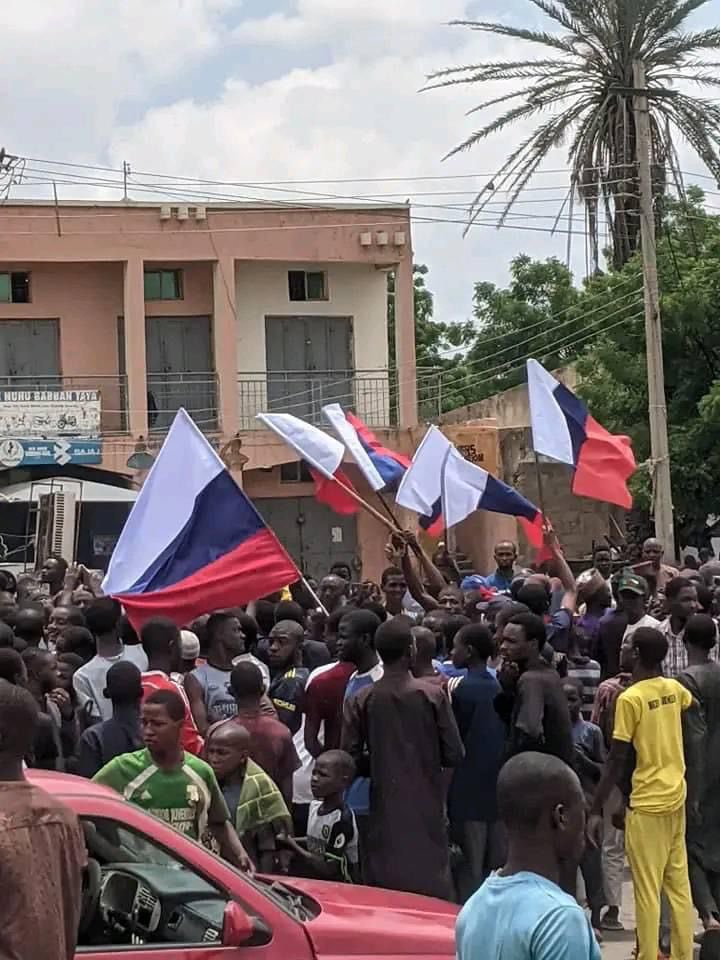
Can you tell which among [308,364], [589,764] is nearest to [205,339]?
[308,364]

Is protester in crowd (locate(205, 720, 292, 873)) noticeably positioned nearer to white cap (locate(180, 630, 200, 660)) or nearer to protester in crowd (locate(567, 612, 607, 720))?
white cap (locate(180, 630, 200, 660))

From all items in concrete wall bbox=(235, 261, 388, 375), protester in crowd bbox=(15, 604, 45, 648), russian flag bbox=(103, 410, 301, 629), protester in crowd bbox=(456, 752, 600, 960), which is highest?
concrete wall bbox=(235, 261, 388, 375)

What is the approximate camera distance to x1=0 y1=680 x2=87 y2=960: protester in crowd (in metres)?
3.00

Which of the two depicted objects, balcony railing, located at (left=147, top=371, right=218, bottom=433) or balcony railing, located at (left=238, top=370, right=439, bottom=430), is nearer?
balcony railing, located at (left=147, top=371, right=218, bottom=433)

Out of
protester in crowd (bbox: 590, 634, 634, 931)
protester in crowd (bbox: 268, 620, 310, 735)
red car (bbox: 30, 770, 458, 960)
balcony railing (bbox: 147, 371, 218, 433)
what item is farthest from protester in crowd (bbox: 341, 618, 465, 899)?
balcony railing (bbox: 147, 371, 218, 433)

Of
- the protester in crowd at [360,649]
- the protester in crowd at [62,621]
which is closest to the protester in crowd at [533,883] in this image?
the protester in crowd at [360,649]

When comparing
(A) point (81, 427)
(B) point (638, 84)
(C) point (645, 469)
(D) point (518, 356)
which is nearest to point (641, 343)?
(C) point (645, 469)

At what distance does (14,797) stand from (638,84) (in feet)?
59.4

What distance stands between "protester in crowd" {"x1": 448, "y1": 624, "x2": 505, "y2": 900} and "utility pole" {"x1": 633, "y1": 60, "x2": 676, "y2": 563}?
11435 mm

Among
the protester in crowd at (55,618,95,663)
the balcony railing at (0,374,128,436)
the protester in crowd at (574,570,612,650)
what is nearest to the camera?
the protester in crowd at (55,618,95,663)

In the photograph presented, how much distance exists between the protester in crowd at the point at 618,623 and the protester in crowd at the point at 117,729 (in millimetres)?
3875

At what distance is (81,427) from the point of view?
26688mm

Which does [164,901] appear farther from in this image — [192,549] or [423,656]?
[192,549]

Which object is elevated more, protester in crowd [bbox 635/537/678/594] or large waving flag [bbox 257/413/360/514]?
large waving flag [bbox 257/413/360/514]
